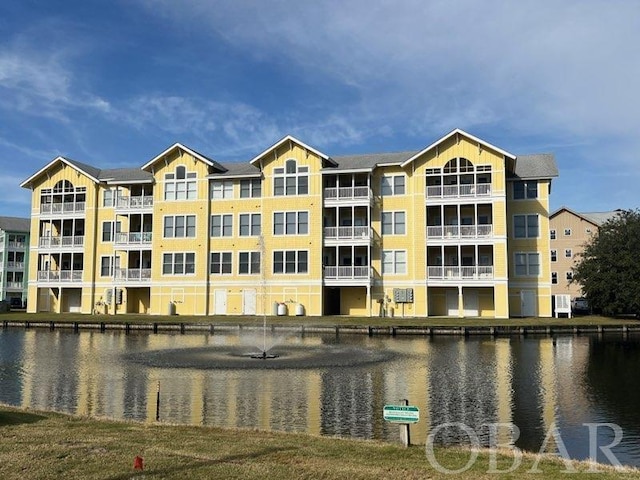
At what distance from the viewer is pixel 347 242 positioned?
54469 millimetres

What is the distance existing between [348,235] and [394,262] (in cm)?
472

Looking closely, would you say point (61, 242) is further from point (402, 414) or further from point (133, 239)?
point (402, 414)

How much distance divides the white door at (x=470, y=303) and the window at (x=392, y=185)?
1065cm

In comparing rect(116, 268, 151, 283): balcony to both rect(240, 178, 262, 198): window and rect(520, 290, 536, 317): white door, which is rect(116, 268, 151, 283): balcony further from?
rect(520, 290, 536, 317): white door

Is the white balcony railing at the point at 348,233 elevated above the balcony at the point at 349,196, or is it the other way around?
the balcony at the point at 349,196

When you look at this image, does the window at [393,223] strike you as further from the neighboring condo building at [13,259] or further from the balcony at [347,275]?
the neighboring condo building at [13,259]

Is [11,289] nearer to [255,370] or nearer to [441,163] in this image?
[441,163]

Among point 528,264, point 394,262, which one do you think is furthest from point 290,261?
point 528,264

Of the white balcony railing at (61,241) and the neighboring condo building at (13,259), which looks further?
the neighboring condo building at (13,259)

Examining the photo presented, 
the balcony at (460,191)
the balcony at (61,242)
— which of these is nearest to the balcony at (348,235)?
the balcony at (460,191)

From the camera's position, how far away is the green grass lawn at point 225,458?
8.60 meters

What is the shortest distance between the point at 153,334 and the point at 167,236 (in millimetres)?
16831

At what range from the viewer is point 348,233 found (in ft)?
180

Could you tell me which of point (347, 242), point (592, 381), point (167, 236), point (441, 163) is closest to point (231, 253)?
point (167, 236)
